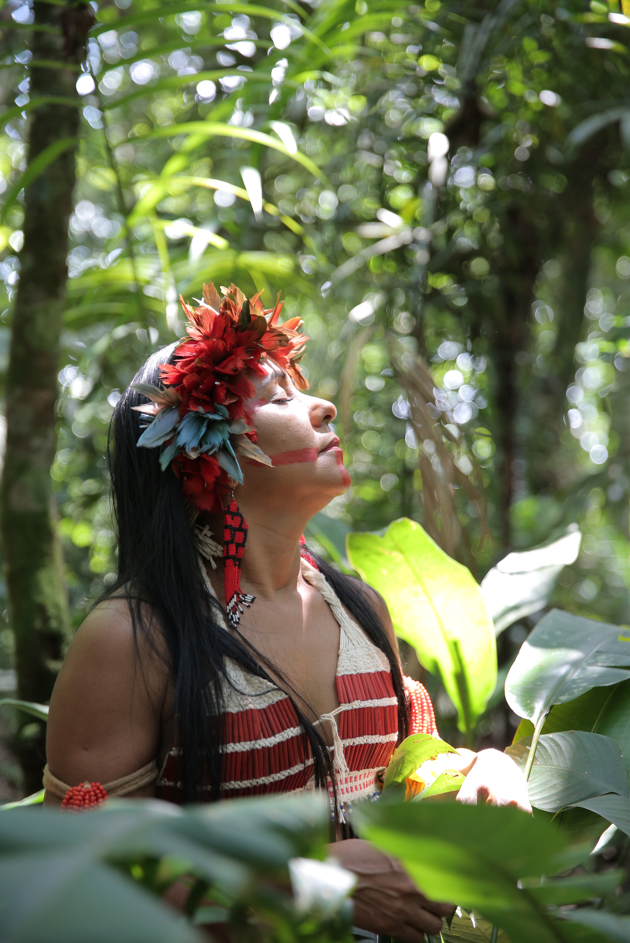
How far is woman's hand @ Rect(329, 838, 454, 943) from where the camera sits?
0.86 m

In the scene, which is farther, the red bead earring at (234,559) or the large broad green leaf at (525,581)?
the large broad green leaf at (525,581)

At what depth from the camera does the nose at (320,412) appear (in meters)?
1.15

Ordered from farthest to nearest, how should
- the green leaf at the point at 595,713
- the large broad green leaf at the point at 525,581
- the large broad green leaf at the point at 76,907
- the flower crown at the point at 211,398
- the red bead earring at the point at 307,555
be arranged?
the large broad green leaf at the point at 525,581 < the red bead earring at the point at 307,555 < the green leaf at the point at 595,713 < the flower crown at the point at 211,398 < the large broad green leaf at the point at 76,907

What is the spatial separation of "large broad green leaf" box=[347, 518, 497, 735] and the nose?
0.24 m

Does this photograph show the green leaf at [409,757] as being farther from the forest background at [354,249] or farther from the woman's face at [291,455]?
the forest background at [354,249]

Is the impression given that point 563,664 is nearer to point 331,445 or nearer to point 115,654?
point 331,445

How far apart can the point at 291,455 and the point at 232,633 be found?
0.29 meters

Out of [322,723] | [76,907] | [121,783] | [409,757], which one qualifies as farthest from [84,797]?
[76,907]

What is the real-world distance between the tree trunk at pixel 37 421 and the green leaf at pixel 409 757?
717 millimetres

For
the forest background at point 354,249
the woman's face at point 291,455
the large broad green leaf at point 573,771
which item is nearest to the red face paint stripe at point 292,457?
the woman's face at point 291,455

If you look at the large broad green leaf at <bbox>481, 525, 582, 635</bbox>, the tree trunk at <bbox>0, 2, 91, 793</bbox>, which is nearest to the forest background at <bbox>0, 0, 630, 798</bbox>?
the tree trunk at <bbox>0, 2, 91, 793</bbox>

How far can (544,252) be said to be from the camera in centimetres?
245

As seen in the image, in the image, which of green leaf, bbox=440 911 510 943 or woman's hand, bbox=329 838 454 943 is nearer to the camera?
woman's hand, bbox=329 838 454 943

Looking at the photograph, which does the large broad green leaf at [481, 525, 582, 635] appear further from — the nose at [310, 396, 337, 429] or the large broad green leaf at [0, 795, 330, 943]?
the large broad green leaf at [0, 795, 330, 943]
